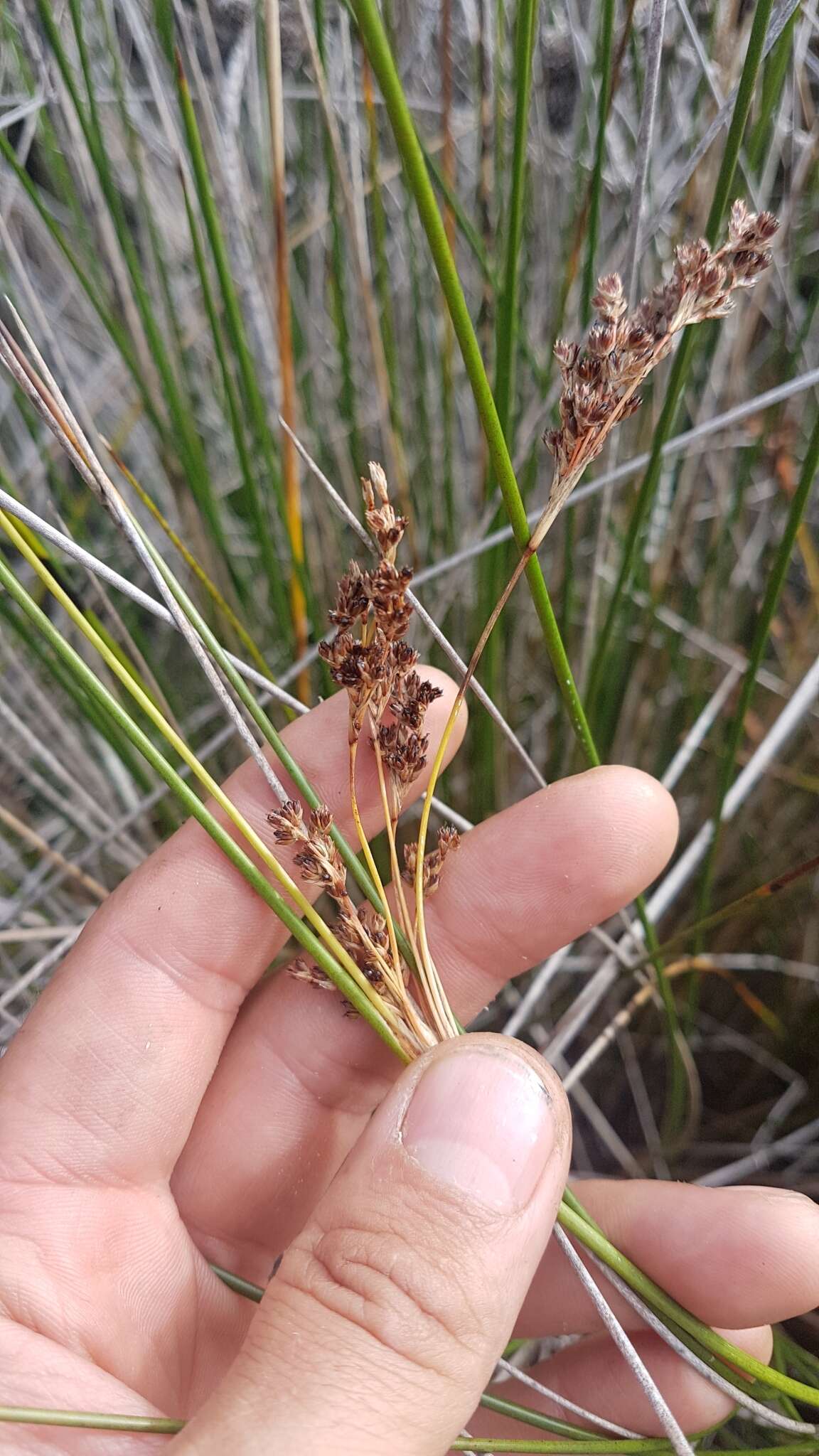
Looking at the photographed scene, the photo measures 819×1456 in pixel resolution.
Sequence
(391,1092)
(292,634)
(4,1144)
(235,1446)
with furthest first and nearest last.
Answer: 1. (292,634)
2. (4,1144)
3. (391,1092)
4. (235,1446)

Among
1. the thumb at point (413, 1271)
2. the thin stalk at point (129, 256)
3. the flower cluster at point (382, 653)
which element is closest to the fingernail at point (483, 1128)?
the thumb at point (413, 1271)

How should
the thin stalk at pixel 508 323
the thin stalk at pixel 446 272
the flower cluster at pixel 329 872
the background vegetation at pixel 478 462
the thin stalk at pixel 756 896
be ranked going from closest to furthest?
the thin stalk at pixel 446 272, the thin stalk at pixel 508 323, the flower cluster at pixel 329 872, the thin stalk at pixel 756 896, the background vegetation at pixel 478 462

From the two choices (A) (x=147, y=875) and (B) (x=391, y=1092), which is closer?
(B) (x=391, y=1092)

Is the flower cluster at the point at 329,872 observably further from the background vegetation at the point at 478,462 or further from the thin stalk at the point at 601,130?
the thin stalk at the point at 601,130

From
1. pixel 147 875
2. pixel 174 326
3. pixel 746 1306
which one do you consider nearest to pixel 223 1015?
pixel 147 875

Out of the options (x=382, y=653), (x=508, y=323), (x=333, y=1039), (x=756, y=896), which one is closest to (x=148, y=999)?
(x=333, y=1039)

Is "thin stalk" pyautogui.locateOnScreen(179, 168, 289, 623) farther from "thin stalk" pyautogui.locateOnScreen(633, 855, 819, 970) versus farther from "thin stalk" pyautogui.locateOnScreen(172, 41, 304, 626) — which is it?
"thin stalk" pyautogui.locateOnScreen(633, 855, 819, 970)

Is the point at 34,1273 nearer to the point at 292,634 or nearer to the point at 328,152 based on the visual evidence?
the point at 292,634
